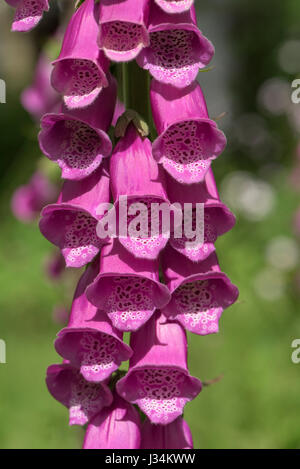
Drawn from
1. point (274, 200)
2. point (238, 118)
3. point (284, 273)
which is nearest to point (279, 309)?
point (284, 273)

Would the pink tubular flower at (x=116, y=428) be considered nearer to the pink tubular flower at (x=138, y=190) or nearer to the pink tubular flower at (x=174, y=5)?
the pink tubular flower at (x=138, y=190)

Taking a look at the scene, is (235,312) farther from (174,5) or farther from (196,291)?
(174,5)

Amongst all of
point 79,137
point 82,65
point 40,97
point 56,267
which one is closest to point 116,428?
point 79,137

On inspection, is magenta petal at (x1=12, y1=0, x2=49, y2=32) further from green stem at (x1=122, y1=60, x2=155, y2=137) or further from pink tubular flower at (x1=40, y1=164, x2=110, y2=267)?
pink tubular flower at (x1=40, y1=164, x2=110, y2=267)

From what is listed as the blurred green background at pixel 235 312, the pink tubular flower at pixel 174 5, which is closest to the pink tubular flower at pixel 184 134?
the pink tubular flower at pixel 174 5


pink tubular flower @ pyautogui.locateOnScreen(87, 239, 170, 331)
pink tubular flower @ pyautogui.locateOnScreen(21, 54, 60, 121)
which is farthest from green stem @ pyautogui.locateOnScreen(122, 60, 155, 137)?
pink tubular flower @ pyautogui.locateOnScreen(21, 54, 60, 121)
